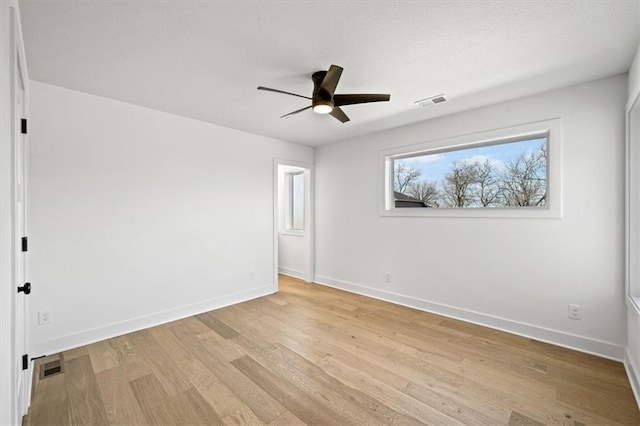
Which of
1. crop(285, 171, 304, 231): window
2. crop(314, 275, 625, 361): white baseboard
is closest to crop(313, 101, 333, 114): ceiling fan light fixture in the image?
crop(314, 275, 625, 361): white baseboard

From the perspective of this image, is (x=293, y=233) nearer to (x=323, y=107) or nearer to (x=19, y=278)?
(x=323, y=107)

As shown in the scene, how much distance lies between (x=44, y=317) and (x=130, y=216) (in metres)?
1.12

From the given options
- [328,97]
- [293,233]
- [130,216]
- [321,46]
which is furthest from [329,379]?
[293,233]

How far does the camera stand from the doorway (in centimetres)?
509

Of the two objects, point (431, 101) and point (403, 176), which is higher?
point (431, 101)

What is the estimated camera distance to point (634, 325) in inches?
84.8

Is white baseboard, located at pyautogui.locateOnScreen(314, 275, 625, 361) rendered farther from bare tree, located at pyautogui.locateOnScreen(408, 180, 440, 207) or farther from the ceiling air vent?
the ceiling air vent

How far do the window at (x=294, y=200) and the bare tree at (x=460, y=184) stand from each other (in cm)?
303

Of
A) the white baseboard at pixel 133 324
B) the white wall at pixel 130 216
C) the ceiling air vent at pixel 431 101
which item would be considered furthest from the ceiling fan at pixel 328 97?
the white baseboard at pixel 133 324

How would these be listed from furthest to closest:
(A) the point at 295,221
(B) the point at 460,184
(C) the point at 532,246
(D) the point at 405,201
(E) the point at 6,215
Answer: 1. (A) the point at 295,221
2. (D) the point at 405,201
3. (B) the point at 460,184
4. (C) the point at 532,246
5. (E) the point at 6,215

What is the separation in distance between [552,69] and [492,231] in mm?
1596

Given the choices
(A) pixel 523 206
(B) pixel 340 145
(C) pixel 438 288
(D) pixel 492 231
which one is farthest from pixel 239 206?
(A) pixel 523 206

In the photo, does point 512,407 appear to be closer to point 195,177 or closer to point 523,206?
point 523,206

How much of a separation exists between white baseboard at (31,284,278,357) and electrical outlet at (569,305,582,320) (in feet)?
11.9
